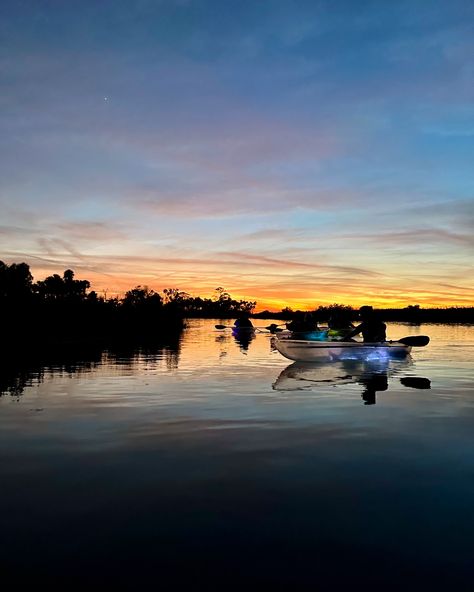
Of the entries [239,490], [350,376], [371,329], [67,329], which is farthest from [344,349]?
[67,329]

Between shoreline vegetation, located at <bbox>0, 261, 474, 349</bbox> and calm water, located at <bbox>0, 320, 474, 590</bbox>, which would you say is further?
shoreline vegetation, located at <bbox>0, 261, 474, 349</bbox>

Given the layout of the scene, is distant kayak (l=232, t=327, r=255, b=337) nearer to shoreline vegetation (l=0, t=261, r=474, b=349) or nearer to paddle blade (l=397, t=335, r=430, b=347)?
shoreline vegetation (l=0, t=261, r=474, b=349)

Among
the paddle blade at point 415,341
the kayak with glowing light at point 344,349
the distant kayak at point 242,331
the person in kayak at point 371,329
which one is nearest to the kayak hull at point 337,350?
the kayak with glowing light at point 344,349

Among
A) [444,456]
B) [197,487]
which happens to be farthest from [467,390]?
[197,487]

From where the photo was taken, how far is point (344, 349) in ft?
97.3

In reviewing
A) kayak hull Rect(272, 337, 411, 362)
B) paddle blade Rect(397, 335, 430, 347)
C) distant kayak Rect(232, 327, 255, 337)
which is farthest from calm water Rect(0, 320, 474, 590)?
distant kayak Rect(232, 327, 255, 337)

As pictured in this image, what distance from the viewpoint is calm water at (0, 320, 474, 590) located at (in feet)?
20.2

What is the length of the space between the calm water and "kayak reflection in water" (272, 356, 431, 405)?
292 cm

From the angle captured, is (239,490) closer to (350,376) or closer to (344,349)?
(350,376)

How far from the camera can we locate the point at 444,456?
442 inches

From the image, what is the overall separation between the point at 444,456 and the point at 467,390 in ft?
41.9

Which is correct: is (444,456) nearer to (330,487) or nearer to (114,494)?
(330,487)

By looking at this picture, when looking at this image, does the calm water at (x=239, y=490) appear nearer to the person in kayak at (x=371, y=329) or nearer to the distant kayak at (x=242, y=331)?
the person in kayak at (x=371, y=329)

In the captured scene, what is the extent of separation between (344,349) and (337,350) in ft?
1.38
